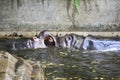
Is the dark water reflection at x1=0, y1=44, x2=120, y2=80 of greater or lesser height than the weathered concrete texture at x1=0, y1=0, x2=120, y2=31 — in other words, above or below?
below

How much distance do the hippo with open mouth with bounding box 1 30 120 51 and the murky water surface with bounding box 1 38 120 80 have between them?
0.49 metres

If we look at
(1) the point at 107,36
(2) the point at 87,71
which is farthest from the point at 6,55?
(1) the point at 107,36

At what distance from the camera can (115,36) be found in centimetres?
1307

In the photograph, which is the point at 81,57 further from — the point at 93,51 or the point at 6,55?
the point at 6,55

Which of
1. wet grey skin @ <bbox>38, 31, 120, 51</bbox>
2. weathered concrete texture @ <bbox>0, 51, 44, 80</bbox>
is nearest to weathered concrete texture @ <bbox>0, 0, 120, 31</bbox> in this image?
wet grey skin @ <bbox>38, 31, 120, 51</bbox>

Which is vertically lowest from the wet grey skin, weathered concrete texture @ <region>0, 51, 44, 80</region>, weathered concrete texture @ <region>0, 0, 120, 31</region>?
the wet grey skin

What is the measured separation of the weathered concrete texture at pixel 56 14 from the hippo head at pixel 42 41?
1.55 metres

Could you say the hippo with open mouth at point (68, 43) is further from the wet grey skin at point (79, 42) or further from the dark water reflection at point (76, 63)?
the dark water reflection at point (76, 63)

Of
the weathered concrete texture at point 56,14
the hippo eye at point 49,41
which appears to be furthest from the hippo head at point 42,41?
the weathered concrete texture at point 56,14

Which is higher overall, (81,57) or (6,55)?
(6,55)

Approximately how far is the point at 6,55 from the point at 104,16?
10745 millimetres

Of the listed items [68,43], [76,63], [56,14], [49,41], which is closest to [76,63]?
[76,63]

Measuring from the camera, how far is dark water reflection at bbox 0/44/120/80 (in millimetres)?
7445

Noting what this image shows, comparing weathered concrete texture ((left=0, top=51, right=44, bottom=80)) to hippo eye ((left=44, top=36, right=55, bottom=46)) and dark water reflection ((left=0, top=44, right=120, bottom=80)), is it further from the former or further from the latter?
hippo eye ((left=44, top=36, right=55, bottom=46))
